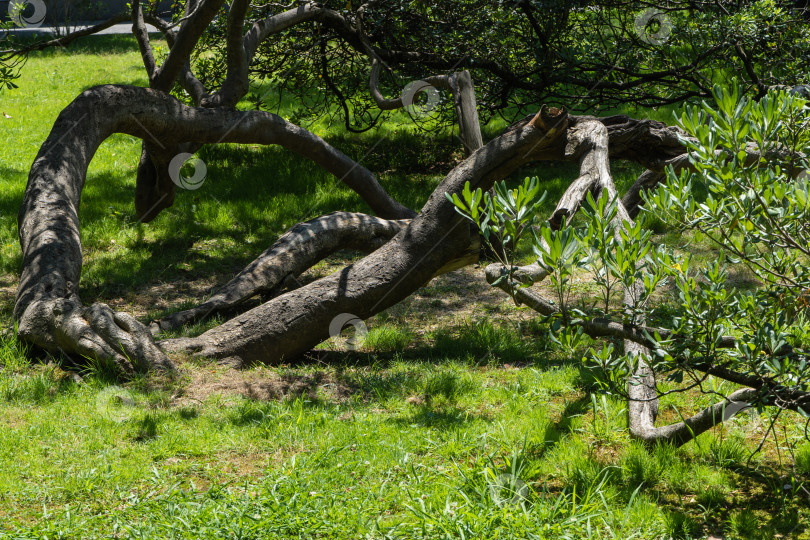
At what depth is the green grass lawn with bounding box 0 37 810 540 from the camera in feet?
11.6

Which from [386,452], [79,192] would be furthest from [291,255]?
[386,452]

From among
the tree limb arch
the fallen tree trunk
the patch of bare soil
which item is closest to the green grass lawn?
the patch of bare soil

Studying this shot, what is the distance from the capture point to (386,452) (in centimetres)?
420

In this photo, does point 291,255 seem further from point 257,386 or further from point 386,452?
point 386,452

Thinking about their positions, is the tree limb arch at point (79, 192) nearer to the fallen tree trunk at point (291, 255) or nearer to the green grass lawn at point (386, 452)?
the green grass lawn at point (386, 452)

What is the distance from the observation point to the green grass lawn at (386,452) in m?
3.53

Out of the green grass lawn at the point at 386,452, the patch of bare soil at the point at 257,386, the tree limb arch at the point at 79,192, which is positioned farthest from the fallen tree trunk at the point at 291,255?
the patch of bare soil at the point at 257,386

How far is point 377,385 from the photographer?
523cm

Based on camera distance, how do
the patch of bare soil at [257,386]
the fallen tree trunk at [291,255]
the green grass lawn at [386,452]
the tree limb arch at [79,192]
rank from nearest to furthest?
the green grass lawn at [386,452] < the patch of bare soil at [257,386] < the tree limb arch at [79,192] < the fallen tree trunk at [291,255]

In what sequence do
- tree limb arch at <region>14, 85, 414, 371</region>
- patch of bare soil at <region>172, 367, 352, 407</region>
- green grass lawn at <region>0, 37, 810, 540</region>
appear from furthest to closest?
tree limb arch at <region>14, 85, 414, 371</region>, patch of bare soil at <region>172, 367, 352, 407</region>, green grass lawn at <region>0, 37, 810, 540</region>

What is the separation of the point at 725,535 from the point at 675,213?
1.50m

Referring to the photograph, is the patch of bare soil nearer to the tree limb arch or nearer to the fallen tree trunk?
the tree limb arch

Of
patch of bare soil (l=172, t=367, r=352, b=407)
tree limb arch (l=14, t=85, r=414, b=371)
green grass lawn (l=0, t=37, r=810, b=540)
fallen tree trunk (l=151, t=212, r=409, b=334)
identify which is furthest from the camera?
fallen tree trunk (l=151, t=212, r=409, b=334)

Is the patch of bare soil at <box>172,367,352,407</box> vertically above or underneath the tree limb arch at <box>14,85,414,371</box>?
underneath
